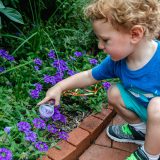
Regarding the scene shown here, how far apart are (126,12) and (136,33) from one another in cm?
14

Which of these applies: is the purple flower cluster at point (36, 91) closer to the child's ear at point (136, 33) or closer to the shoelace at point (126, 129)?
the shoelace at point (126, 129)

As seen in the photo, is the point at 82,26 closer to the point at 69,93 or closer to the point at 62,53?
the point at 62,53

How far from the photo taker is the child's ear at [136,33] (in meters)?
2.21

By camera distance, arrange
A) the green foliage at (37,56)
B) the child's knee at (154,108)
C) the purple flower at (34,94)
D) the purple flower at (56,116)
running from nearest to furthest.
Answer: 1. the child's knee at (154,108)
2. the green foliage at (37,56)
3. the purple flower at (56,116)
4. the purple flower at (34,94)

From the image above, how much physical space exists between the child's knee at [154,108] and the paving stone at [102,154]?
1.65ft

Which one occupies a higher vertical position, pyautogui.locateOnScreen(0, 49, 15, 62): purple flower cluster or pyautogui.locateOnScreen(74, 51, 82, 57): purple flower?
pyautogui.locateOnScreen(0, 49, 15, 62): purple flower cluster

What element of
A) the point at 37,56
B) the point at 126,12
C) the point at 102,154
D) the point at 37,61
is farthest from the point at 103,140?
the point at 126,12

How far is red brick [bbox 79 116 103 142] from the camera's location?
2.75 m

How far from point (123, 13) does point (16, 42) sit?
1430mm

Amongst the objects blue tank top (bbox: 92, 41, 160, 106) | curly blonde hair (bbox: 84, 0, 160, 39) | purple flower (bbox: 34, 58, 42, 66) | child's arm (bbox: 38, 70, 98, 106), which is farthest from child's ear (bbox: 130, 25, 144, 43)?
purple flower (bbox: 34, 58, 42, 66)

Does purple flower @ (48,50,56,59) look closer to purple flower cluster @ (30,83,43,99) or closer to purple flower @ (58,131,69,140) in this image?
purple flower cluster @ (30,83,43,99)

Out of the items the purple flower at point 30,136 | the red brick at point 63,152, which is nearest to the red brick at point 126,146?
the red brick at point 63,152

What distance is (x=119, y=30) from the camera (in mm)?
2209

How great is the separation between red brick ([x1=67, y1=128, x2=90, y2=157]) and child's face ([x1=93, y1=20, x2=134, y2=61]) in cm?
60
